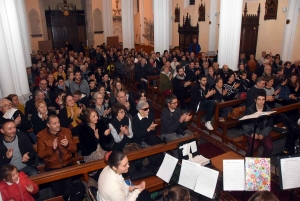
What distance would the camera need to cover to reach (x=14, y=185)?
3.22 m

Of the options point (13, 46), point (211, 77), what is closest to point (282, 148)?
point (211, 77)

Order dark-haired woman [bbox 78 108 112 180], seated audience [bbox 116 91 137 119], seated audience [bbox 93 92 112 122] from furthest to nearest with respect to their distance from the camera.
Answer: seated audience [bbox 116 91 137 119], seated audience [bbox 93 92 112 122], dark-haired woman [bbox 78 108 112 180]

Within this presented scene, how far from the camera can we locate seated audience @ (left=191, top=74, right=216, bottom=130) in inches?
261

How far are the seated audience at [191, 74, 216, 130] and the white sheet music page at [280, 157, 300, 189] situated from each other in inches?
127

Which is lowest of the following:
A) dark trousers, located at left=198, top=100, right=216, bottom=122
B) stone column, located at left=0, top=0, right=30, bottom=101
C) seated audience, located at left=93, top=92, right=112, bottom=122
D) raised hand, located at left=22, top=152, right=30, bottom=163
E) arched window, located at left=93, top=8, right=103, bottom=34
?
dark trousers, located at left=198, top=100, right=216, bottom=122

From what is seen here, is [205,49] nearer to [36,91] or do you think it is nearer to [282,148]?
[282,148]

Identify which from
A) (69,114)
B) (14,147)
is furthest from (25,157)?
(69,114)

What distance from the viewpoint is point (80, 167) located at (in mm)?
3645

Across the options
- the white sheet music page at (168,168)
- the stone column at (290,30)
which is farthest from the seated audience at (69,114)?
the stone column at (290,30)

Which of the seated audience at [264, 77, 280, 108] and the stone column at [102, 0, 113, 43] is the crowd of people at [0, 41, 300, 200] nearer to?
the seated audience at [264, 77, 280, 108]

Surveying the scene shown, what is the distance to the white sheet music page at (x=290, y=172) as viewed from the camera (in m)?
3.28

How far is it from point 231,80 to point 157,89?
2672 mm

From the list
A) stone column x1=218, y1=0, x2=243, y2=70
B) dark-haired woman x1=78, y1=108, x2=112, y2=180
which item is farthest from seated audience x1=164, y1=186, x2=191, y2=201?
stone column x1=218, y1=0, x2=243, y2=70

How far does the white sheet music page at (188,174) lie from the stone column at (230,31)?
6471 millimetres
